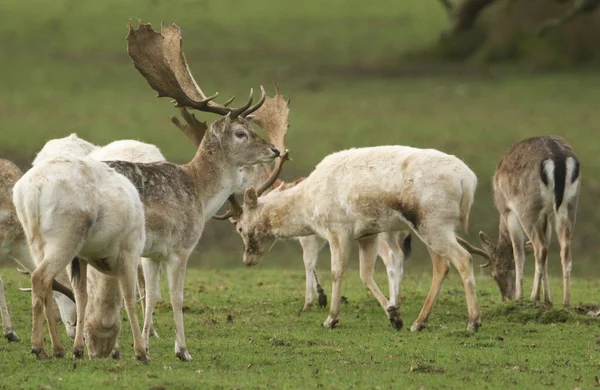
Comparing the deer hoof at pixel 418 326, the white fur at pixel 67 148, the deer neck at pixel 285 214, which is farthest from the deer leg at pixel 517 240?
the white fur at pixel 67 148

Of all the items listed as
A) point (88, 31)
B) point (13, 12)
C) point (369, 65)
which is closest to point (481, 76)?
point (369, 65)

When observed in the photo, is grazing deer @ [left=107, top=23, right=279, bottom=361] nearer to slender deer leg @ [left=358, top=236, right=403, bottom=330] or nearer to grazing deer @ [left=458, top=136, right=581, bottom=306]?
slender deer leg @ [left=358, top=236, right=403, bottom=330]

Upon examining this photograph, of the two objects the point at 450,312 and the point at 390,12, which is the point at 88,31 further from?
the point at 450,312

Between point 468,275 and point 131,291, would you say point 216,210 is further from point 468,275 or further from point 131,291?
point 468,275

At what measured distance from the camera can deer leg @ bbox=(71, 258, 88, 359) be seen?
10.9 metres

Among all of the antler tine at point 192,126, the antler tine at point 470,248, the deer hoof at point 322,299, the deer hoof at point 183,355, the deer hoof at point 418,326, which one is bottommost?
the deer hoof at point 322,299

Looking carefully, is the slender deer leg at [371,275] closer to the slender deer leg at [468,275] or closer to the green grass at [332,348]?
the green grass at [332,348]

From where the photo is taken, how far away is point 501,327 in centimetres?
1408

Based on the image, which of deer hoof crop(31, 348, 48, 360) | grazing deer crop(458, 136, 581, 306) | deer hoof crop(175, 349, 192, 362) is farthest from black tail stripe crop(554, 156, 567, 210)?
deer hoof crop(31, 348, 48, 360)

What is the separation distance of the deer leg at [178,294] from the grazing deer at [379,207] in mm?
3103

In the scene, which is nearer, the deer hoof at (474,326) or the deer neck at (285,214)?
the deer hoof at (474,326)

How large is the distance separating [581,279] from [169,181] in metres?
10.8

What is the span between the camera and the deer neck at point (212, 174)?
1238cm

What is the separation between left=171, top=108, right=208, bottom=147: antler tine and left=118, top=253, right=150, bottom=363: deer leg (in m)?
3.49
